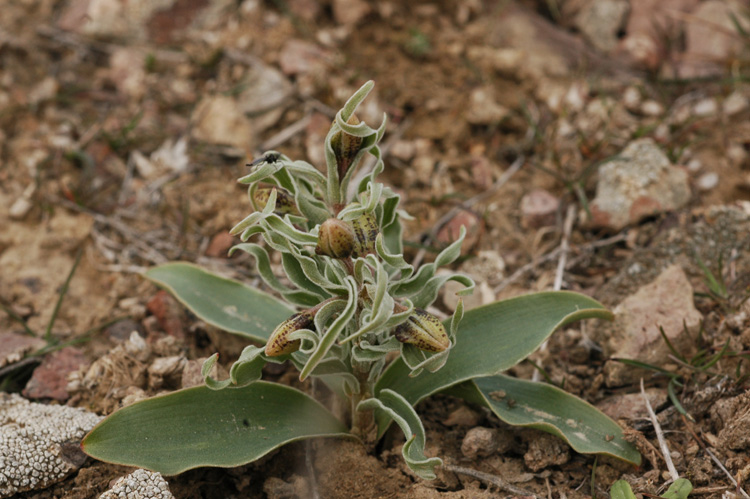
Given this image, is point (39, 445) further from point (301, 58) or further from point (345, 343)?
point (301, 58)

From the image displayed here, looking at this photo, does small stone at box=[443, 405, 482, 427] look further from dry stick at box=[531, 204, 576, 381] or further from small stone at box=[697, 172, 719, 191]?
small stone at box=[697, 172, 719, 191]

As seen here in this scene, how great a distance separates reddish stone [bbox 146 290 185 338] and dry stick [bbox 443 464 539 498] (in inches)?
64.2

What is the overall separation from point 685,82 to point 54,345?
14.5ft

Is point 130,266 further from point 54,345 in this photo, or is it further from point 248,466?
point 248,466

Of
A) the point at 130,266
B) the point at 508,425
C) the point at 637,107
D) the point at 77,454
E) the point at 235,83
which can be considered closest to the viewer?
the point at 77,454

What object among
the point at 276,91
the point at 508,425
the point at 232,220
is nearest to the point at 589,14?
the point at 276,91

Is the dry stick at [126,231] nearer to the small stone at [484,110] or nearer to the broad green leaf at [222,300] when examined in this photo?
the broad green leaf at [222,300]

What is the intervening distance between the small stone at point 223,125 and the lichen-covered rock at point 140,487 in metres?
2.56

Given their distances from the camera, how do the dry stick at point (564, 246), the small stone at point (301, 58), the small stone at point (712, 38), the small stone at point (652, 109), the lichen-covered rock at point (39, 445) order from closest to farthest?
1. the lichen-covered rock at point (39, 445)
2. the dry stick at point (564, 246)
3. the small stone at point (652, 109)
4. the small stone at point (712, 38)
5. the small stone at point (301, 58)

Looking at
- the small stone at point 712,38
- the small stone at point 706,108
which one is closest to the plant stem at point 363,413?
the small stone at point 706,108

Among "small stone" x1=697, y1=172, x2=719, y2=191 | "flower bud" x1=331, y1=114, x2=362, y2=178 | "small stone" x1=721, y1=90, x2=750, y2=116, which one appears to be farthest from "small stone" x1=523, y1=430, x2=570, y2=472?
"small stone" x1=721, y1=90, x2=750, y2=116

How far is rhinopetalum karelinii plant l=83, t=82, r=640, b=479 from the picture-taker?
2490mm

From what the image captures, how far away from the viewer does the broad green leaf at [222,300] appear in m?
3.21

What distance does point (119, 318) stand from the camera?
3699mm
